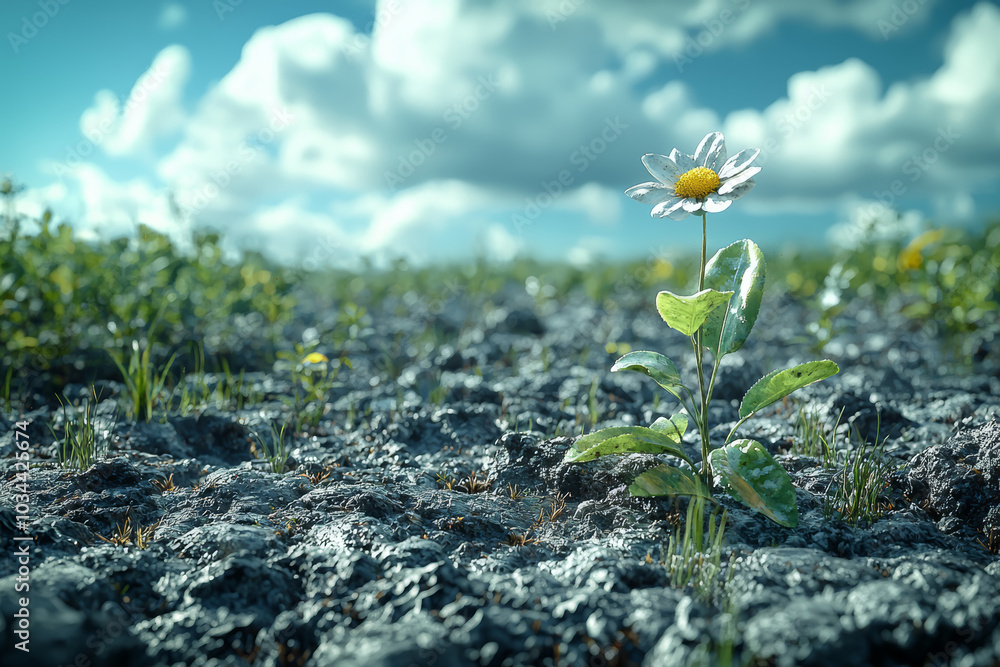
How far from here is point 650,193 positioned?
6.41 ft

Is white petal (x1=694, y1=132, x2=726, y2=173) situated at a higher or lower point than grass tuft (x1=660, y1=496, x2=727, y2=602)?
higher

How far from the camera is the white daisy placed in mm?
1818

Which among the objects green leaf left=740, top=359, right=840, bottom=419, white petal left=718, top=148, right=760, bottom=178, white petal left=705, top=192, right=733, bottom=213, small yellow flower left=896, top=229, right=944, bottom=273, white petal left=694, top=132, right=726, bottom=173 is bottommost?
green leaf left=740, top=359, right=840, bottom=419

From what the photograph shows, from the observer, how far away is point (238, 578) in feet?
5.42

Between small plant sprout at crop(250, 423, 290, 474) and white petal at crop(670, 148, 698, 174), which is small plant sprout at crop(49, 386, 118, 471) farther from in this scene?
white petal at crop(670, 148, 698, 174)

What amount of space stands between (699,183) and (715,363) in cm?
58

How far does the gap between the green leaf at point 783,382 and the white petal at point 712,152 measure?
2.29 ft

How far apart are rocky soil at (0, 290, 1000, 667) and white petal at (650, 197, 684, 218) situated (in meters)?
0.88

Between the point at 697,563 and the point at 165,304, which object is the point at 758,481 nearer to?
the point at 697,563

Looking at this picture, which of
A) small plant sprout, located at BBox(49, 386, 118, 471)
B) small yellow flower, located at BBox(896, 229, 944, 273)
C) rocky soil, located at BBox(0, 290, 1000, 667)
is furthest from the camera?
small yellow flower, located at BBox(896, 229, 944, 273)

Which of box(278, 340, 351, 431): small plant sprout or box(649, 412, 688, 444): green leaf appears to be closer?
box(649, 412, 688, 444): green leaf

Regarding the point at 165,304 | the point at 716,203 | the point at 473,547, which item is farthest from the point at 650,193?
the point at 165,304

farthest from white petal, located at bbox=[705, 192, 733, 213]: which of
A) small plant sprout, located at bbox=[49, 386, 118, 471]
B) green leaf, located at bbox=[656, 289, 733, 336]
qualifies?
small plant sprout, located at bbox=[49, 386, 118, 471]

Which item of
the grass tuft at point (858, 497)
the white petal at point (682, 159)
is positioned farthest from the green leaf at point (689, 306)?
the grass tuft at point (858, 497)
